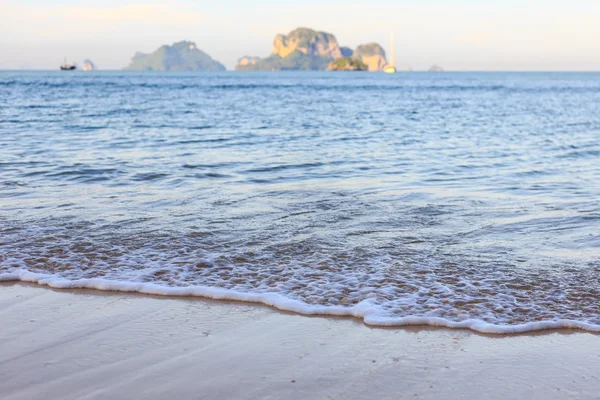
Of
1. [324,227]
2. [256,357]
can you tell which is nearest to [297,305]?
[256,357]

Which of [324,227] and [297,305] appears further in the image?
[324,227]

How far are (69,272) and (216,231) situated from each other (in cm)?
173

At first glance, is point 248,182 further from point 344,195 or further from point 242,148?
point 242,148

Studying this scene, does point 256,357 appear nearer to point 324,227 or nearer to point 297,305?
point 297,305

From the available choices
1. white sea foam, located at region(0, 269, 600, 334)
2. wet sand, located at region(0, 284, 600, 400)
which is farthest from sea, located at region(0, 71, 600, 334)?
wet sand, located at region(0, 284, 600, 400)

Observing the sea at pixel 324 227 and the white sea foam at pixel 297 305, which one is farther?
the sea at pixel 324 227

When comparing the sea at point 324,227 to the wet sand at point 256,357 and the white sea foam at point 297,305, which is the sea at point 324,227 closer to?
the white sea foam at point 297,305

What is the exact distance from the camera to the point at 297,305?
456 centimetres

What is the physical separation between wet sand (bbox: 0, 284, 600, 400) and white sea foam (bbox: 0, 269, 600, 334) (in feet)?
0.32

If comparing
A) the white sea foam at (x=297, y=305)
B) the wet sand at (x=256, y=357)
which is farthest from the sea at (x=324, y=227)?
the wet sand at (x=256, y=357)

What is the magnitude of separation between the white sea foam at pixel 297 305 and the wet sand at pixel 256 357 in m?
0.10

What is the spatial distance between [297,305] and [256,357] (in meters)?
0.99

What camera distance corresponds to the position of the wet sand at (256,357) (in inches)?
126

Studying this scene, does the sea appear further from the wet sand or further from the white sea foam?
the wet sand
